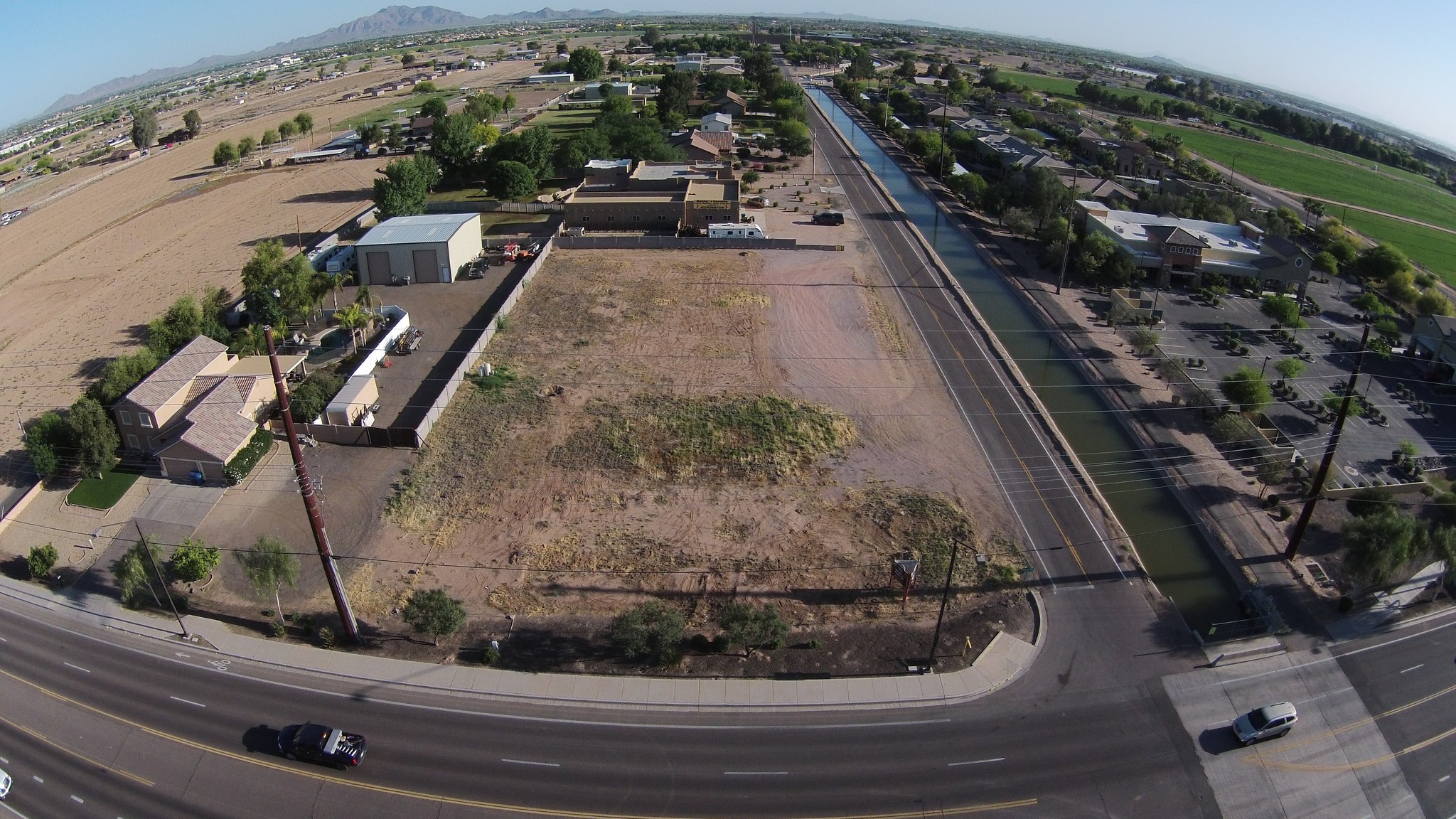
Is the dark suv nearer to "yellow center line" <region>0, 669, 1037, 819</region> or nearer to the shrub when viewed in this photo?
"yellow center line" <region>0, 669, 1037, 819</region>

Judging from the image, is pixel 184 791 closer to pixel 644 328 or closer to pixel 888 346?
pixel 644 328

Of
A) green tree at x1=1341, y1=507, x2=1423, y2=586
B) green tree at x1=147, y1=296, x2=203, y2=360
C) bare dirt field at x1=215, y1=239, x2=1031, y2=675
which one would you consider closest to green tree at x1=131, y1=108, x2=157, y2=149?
green tree at x1=147, y1=296, x2=203, y2=360

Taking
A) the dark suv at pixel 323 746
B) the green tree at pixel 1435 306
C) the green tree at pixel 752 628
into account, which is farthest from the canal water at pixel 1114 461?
the dark suv at pixel 323 746

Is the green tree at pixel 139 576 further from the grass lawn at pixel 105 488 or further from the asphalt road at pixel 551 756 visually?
the grass lawn at pixel 105 488

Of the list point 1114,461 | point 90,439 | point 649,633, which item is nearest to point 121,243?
point 90,439

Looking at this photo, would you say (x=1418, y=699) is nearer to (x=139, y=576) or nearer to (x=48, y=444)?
(x=139, y=576)

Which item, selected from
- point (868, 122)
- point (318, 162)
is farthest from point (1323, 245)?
point (318, 162)
